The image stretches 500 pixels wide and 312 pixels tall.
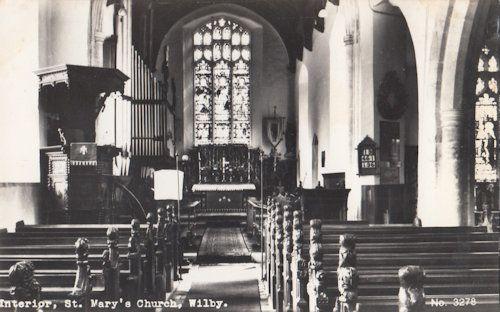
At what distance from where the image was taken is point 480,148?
11.1 meters

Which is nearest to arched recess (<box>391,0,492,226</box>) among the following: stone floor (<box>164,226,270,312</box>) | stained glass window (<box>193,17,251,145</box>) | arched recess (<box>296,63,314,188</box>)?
stone floor (<box>164,226,270,312</box>)

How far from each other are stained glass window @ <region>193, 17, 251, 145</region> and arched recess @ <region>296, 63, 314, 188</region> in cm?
195

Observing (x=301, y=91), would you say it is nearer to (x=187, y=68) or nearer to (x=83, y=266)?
(x=187, y=68)

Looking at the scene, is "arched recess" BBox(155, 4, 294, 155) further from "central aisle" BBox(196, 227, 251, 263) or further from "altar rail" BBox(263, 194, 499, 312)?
"altar rail" BBox(263, 194, 499, 312)

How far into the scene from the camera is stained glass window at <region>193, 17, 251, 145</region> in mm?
19484

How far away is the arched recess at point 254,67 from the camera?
19.2 m

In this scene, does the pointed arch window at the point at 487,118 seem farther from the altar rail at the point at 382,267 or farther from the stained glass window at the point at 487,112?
the altar rail at the point at 382,267

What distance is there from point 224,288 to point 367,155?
4667mm

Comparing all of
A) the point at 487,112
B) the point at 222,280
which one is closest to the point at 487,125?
the point at 487,112

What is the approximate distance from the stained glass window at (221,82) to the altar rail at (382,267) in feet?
46.0

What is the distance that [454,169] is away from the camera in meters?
7.93

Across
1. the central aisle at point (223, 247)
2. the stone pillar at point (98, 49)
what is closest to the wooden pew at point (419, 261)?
the central aisle at point (223, 247)

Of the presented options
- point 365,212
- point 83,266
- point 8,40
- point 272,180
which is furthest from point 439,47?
point 272,180

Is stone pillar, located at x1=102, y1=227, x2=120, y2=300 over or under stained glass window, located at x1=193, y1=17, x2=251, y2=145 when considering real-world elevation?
under
